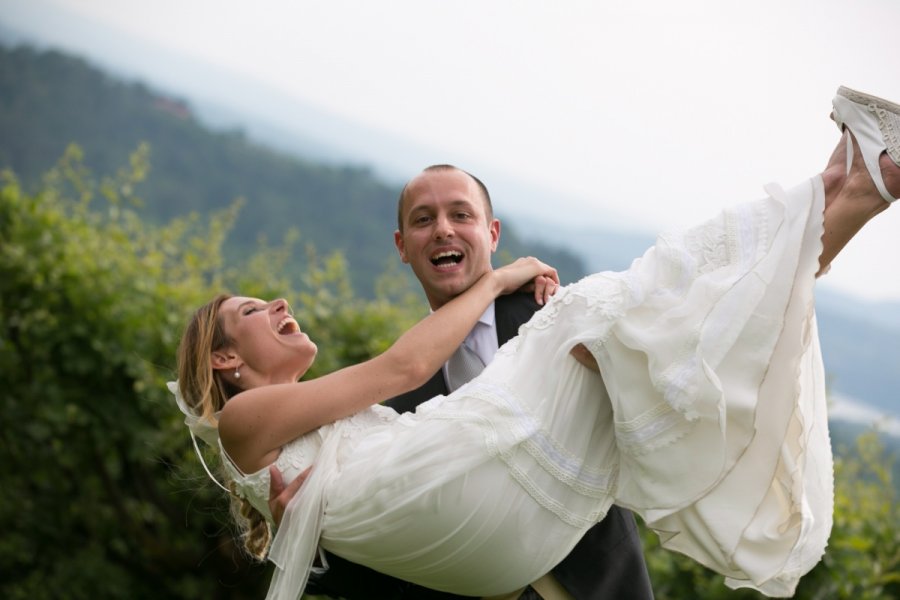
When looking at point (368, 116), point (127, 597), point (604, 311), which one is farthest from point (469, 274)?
point (368, 116)

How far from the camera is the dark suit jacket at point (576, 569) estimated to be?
3.00 metres

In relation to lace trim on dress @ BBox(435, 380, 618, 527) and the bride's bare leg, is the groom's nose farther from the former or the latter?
the bride's bare leg

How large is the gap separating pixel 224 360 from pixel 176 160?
28.6ft

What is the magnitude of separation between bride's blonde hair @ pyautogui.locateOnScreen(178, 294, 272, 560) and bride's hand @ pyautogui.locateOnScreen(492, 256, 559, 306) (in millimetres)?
885

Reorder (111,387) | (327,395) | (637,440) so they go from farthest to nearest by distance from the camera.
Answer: (111,387)
(327,395)
(637,440)

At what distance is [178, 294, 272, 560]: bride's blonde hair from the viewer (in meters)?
3.29

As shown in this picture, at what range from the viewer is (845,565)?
470cm

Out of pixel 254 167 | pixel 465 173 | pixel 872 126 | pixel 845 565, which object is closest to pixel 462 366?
pixel 465 173

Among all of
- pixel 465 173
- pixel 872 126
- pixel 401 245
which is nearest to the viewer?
pixel 872 126

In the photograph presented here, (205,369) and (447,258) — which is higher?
(447,258)

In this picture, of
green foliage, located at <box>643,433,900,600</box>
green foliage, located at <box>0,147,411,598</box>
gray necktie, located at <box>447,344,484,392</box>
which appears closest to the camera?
gray necktie, located at <box>447,344,484,392</box>

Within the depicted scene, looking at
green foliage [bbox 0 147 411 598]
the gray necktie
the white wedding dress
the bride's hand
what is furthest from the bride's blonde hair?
green foliage [bbox 0 147 411 598]

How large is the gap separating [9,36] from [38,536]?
21.0 ft

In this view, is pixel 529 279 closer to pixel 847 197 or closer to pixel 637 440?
pixel 637 440
